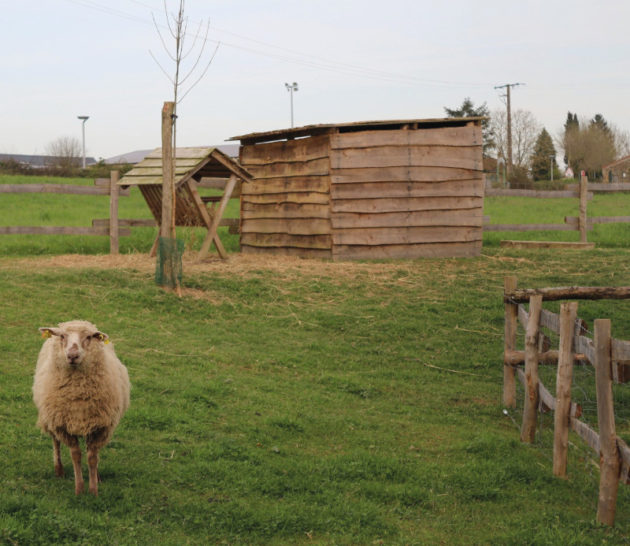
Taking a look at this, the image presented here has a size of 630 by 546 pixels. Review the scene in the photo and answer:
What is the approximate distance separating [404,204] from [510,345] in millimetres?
8170

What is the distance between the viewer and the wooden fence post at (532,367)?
6.59 metres

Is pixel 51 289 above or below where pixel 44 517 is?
above

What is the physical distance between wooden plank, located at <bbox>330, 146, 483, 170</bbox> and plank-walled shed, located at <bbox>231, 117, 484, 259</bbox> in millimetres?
21

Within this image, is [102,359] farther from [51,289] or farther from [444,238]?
[444,238]

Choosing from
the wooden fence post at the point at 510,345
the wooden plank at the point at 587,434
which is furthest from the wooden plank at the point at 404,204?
the wooden plank at the point at 587,434

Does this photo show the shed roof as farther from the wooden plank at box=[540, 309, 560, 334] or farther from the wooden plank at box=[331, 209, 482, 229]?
the wooden plank at box=[540, 309, 560, 334]

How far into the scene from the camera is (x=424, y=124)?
1611cm

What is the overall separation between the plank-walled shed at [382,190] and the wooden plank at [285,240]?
0.09 feet

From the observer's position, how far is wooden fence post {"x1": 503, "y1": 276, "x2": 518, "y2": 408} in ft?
25.7

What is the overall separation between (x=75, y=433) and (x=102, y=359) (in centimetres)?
56

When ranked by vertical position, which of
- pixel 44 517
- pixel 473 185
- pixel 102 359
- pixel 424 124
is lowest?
pixel 44 517

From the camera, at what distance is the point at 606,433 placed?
16.0ft

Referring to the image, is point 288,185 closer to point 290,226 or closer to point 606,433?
point 290,226

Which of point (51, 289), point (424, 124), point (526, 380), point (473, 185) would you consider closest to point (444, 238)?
point (473, 185)
